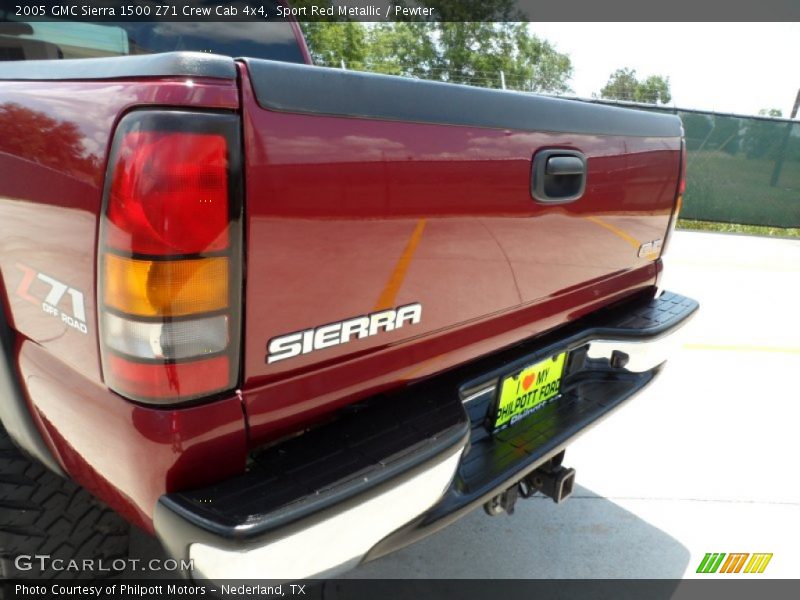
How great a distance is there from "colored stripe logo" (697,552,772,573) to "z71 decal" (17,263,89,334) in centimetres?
240

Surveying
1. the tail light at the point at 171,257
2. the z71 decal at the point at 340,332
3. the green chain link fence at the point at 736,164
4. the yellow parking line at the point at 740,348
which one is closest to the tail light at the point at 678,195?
the z71 decal at the point at 340,332

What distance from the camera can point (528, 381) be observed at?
1.94 metres

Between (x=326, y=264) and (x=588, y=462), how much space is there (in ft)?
7.34

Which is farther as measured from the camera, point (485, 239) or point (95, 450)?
point (485, 239)

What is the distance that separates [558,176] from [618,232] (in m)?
0.52

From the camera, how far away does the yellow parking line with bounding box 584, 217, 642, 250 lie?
6.64 feet

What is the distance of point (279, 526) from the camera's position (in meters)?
1.17

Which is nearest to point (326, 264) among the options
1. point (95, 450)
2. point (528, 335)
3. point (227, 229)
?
point (227, 229)

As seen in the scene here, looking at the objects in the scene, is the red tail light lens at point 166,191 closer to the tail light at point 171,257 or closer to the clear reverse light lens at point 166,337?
the tail light at point 171,257

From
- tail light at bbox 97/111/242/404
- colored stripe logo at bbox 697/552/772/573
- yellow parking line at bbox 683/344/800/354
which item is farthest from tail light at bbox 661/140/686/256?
yellow parking line at bbox 683/344/800/354

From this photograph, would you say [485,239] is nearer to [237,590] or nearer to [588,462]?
[237,590]

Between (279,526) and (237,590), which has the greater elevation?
(279,526)

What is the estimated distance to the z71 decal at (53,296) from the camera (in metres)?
1.24

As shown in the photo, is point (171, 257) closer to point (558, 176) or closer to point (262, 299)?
point (262, 299)
